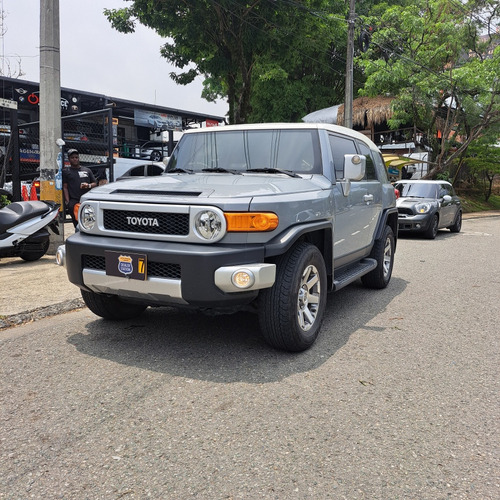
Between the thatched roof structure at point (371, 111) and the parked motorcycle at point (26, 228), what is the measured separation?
771 inches

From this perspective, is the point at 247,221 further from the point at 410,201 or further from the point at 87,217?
the point at 410,201

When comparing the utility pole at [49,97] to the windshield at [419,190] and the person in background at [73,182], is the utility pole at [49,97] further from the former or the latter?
the windshield at [419,190]

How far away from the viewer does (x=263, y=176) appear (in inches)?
168

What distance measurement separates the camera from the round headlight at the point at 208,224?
3.42 meters

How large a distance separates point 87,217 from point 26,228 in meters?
3.90

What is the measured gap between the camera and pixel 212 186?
382 centimetres

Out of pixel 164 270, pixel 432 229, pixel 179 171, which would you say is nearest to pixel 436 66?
pixel 432 229

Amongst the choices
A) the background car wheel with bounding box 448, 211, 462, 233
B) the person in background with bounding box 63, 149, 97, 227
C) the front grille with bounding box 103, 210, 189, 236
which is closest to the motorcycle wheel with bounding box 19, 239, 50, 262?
the person in background with bounding box 63, 149, 97, 227

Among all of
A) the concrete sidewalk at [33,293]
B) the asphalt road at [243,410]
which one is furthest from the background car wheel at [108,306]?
the concrete sidewalk at [33,293]

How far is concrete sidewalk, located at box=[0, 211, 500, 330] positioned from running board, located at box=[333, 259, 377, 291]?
9.03ft

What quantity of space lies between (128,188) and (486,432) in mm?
2981

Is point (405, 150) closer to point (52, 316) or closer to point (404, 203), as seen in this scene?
point (404, 203)

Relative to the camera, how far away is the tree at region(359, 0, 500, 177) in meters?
21.6

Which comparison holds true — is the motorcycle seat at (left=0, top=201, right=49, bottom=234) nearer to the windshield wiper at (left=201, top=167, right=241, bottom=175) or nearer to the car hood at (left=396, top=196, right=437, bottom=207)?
the windshield wiper at (left=201, top=167, right=241, bottom=175)
